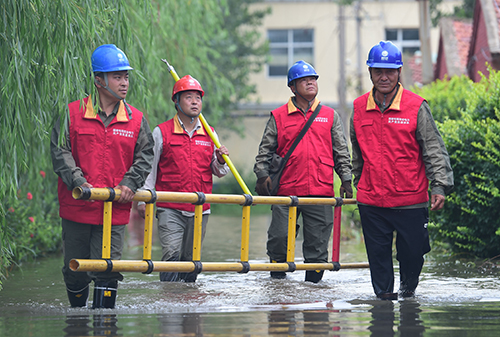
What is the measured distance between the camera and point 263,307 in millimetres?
6340

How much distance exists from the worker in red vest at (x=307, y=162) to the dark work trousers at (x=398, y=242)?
3.53ft

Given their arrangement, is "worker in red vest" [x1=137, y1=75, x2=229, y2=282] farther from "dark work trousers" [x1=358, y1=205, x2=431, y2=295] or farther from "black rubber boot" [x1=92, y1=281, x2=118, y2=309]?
"dark work trousers" [x1=358, y1=205, x2=431, y2=295]

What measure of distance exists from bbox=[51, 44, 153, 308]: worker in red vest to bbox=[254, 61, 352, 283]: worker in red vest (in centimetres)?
199

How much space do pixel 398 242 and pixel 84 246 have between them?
2.64 metres

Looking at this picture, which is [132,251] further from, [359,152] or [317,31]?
[317,31]

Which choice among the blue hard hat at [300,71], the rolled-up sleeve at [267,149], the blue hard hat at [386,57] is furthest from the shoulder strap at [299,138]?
the blue hard hat at [386,57]

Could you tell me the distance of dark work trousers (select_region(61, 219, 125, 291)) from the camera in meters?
6.24

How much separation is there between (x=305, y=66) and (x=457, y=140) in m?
2.45

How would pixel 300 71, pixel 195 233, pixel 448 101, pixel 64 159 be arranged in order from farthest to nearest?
pixel 448 101, pixel 300 71, pixel 195 233, pixel 64 159

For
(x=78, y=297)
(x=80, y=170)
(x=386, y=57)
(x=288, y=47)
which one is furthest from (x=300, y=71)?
(x=288, y=47)

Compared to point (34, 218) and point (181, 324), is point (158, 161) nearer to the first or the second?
point (181, 324)

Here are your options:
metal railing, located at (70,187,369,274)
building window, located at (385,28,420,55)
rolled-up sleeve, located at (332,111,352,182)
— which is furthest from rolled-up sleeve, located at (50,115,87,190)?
building window, located at (385,28,420,55)

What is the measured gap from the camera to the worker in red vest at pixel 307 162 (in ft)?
26.0

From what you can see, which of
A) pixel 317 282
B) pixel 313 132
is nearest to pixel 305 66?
pixel 313 132
